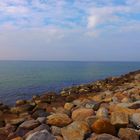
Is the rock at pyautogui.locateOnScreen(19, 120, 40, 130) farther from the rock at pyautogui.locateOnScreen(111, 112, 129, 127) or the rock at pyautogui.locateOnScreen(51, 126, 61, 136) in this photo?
the rock at pyautogui.locateOnScreen(111, 112, 129, 127)

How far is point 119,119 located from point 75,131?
1180 millimetres

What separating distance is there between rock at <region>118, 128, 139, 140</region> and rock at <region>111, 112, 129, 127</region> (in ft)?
1.12

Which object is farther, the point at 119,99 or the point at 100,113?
the point at 119,99

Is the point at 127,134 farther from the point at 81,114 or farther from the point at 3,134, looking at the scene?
the point at 3,134

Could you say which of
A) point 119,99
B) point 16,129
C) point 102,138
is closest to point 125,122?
point 102,138

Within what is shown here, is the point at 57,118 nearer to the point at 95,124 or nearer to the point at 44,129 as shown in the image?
the point at 44,129

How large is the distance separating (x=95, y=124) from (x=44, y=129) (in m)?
1.19

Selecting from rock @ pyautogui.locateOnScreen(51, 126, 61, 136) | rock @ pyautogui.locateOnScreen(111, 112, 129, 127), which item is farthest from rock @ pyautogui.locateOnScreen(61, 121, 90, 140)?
rock @ pyautogui.locateOnScreen(111, 112, 129, 127)

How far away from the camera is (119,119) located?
25.1 feet

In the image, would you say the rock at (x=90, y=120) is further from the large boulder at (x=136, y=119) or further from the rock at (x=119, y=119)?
the large boulder at (x=136, y=119)

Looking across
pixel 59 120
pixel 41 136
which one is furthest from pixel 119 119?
pixel 41 136

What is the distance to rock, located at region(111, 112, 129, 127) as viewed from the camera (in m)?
7.51

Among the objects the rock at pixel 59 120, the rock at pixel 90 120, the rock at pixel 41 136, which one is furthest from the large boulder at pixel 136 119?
the rock at pixel 41 136

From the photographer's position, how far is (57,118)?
8070mm
